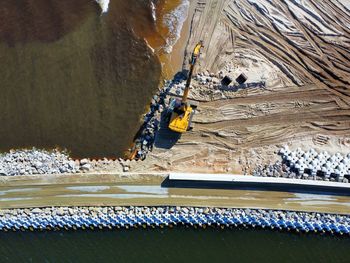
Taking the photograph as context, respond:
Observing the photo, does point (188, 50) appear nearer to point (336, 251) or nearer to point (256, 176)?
point (256, 176)

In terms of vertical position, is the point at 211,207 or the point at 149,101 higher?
the point at 149,101

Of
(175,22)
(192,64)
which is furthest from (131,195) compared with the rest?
(175,22)

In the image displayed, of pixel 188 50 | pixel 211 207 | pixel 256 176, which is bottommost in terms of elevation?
pixel 211 207

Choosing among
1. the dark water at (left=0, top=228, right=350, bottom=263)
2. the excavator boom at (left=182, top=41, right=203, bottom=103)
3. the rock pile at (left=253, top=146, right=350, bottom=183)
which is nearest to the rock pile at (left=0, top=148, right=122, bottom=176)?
the dark water at (left=0, top=228, right=350, bottom=263)

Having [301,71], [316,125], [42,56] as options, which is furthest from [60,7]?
[316,125]

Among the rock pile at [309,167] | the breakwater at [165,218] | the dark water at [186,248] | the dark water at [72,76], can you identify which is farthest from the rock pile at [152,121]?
the rock pile at [309,167]

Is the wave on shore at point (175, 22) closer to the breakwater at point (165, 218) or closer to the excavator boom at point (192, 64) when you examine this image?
the excavator boom at point (192, 64)
